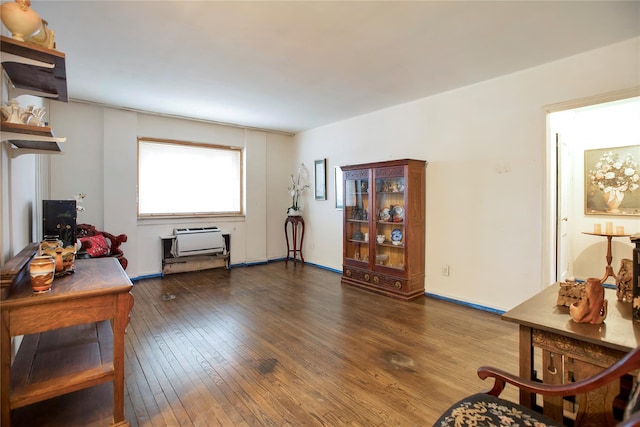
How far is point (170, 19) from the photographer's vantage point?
2283mm

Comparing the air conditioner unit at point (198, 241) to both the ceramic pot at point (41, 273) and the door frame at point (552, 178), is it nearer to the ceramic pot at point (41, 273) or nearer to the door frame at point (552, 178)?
the ceramic pot at point (41, 273)

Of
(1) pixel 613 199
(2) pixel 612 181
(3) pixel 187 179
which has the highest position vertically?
(3) pixel 187 179

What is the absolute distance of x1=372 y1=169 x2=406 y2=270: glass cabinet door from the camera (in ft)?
Result: 13.2

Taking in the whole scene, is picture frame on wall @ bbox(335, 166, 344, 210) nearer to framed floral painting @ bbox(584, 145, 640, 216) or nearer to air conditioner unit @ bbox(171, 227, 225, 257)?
air conditioner unit @ bbox(171, 227, 225, 257)

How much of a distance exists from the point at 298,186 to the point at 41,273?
4.87 meters

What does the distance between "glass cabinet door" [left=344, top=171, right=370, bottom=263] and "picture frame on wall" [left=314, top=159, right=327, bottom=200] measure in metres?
0.90

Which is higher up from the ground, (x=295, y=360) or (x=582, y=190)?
(x=582, y=190)

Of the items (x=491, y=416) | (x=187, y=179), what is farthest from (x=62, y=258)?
(x=187, y=179)

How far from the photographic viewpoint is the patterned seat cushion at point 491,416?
3.62 ft

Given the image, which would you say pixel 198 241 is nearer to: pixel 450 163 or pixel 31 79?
pixel 31 79

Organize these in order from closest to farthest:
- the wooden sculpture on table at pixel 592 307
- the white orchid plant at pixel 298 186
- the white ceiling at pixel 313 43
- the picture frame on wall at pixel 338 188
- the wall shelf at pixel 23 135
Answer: the wooden sculpture on table at pixel 592 307 → the wall shelf at pixel 23 135 → the white ceiling at pixel 313 43 → the picture frame on wall at pixel 338 188 → the white orchid plant at pixel 298 186

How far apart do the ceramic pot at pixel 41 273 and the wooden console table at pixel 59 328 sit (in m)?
0.04

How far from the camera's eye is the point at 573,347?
1.19 m

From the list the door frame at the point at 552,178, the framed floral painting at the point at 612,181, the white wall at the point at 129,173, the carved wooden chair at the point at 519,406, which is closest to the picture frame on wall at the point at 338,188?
the white wall at the point at 129,173
